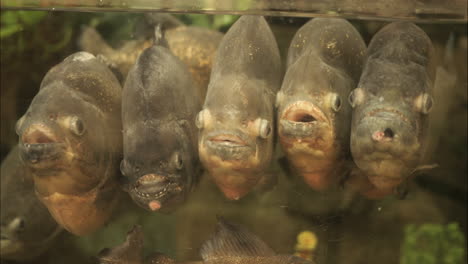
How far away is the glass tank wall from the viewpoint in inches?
119

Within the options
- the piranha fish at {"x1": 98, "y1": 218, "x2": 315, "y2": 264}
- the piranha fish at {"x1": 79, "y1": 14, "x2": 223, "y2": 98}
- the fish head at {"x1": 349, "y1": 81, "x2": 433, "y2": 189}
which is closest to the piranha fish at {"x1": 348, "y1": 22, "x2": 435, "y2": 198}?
the fish head at {"x1": 349, "y1": 81, "x2": 433, "y2": 189}

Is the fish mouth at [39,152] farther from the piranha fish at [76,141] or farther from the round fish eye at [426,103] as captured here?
the round fish eye at [426,103]

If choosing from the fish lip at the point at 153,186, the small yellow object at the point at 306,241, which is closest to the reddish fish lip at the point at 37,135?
the fish lip at the point at 153,186

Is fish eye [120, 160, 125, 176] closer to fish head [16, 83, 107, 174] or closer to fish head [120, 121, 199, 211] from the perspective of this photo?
fish head [120, 121, 199, 211]

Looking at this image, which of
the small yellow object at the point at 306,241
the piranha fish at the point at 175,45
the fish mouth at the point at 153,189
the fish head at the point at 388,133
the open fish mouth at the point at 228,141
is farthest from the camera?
the piranha fish at the point at 175,45

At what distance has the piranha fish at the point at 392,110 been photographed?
Answer: 2828 millimetres

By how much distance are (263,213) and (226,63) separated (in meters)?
1.06

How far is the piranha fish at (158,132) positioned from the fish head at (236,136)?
0.68 ft

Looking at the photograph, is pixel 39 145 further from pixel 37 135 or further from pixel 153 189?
pixel 153 189

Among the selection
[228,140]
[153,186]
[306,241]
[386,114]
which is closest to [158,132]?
[153,186]

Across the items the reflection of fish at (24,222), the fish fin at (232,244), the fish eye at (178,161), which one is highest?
the fish eye at (178,161)

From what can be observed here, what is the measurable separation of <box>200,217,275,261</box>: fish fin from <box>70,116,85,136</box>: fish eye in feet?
3.47

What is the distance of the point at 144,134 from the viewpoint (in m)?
3.10

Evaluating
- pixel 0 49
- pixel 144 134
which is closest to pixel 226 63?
pixel 144 134
